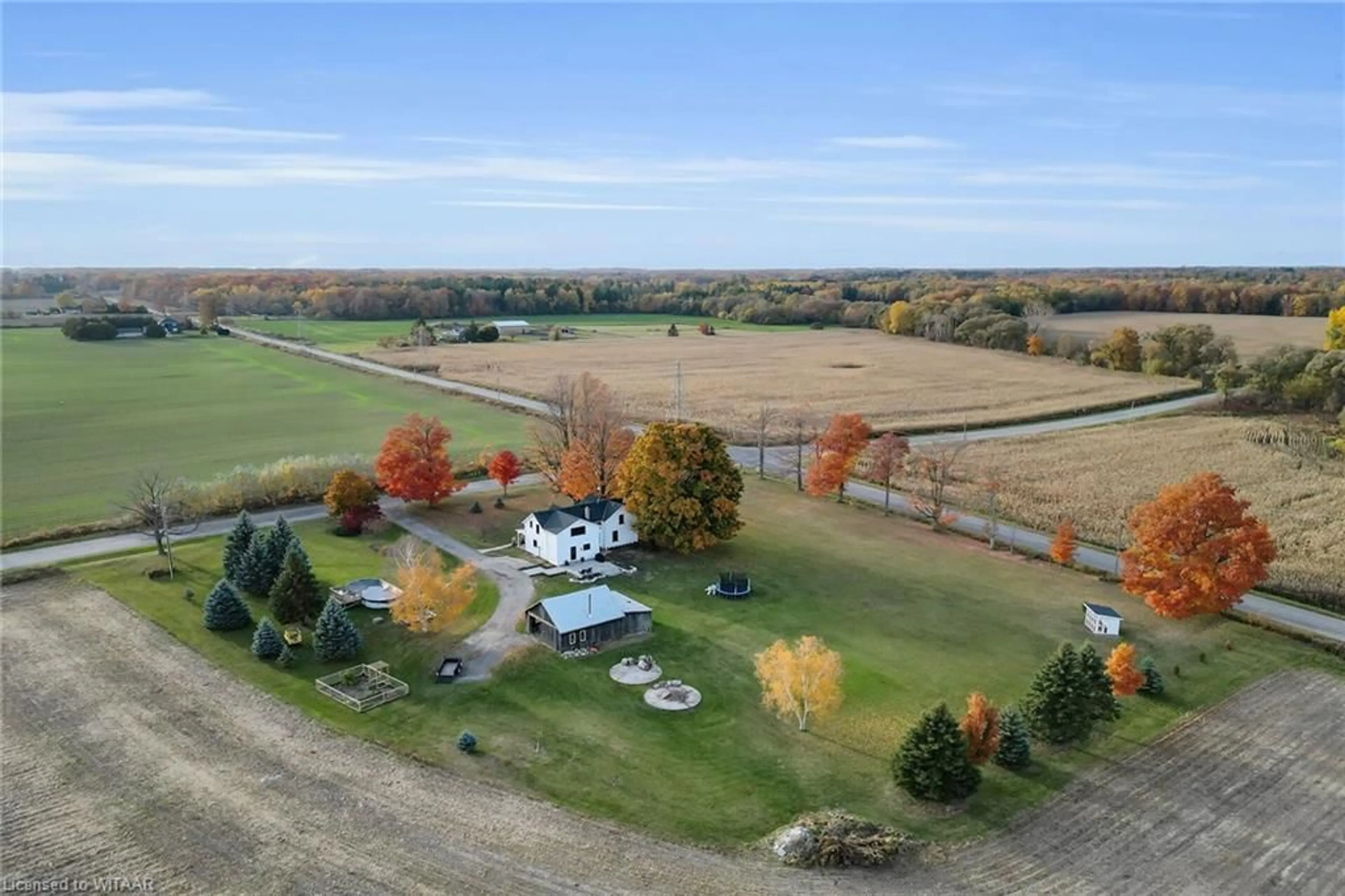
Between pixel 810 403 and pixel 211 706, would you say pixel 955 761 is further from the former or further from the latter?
pixel 810 403

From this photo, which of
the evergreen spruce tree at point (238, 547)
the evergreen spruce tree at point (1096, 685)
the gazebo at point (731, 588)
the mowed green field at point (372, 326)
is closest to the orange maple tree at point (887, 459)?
the gazebo at point (731, 588)

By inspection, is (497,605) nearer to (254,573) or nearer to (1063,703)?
(254,573)

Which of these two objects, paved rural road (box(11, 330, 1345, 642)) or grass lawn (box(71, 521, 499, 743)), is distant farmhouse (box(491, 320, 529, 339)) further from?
grass lawn (box(71, 521, 499, 743))

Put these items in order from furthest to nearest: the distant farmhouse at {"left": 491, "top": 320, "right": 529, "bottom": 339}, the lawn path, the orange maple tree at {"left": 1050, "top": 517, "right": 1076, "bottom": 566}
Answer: the distant farmhouse at {"left": 491, "top": 320, "right": 529, "bottom": 339}, the orange maple tree at {"left": 1050, "top": 517, "right": 1076, "bottom": 566}, the lawn path

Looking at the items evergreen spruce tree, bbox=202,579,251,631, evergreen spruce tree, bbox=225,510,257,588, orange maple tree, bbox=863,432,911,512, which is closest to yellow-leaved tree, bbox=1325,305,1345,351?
orange maple tree, bbox=863,432,911,512

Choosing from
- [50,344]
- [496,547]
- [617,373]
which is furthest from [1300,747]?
[50,344]

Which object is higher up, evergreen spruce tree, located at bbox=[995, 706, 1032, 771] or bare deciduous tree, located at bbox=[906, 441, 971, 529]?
bare deciduous tree, located at bbox=[906, 441, 971, 529]
